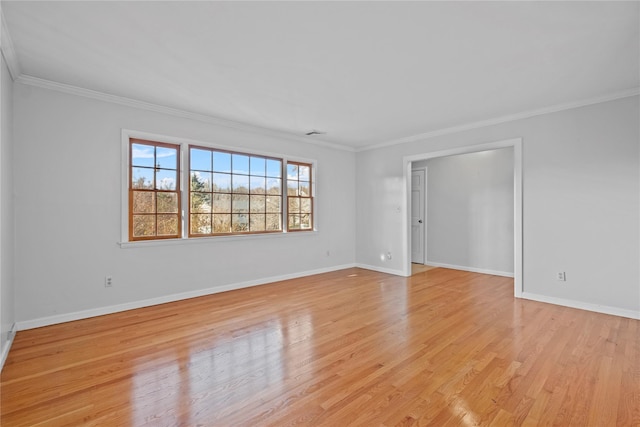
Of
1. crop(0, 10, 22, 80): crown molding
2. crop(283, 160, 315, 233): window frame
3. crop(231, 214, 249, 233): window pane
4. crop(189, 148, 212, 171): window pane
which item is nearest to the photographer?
crop(0, 10, 22, 80): crown molding

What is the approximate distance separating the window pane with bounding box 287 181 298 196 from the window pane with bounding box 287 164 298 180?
109 millimetres

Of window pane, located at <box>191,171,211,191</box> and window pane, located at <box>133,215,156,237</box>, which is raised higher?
window pane, located at <box>191,171,211,191</box>

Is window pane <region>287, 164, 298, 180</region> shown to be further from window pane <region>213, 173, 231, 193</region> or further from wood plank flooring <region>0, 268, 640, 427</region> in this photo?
wood plank flooring <region>0, 268, 640, 427</region>

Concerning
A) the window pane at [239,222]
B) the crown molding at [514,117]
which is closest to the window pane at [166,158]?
the window pane at [239,222]

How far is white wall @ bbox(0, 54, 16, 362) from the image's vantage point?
254 cm

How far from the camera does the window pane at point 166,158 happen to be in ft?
13.7

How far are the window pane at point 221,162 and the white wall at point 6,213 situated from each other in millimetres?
2218

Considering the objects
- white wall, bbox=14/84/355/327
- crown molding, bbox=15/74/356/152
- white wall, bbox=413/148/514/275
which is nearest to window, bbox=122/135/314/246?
white wall, bbox=14/84/355/327

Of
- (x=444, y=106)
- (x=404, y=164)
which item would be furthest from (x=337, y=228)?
(x=444, y=106)

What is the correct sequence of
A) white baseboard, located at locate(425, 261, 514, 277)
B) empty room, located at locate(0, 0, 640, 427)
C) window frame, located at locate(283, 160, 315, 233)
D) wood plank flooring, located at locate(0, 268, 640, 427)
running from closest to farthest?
wood plank flooring, located at locate(0, 268, 640, 427) → empty room, located at locate(0, 0, 640, 427) → window frame, located at locate(283, 160, 315, 233) → white baseboard, located at locate(425, 261, 514, 277)

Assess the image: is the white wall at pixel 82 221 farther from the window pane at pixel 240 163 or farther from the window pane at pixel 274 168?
the window pane at pixel 274 168

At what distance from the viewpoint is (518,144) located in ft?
14.3

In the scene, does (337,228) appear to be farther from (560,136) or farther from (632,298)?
(632,298)

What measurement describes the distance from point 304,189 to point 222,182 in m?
1.74
